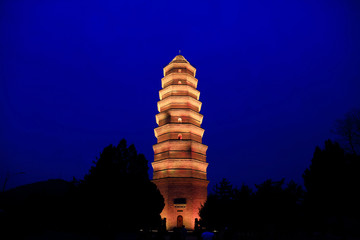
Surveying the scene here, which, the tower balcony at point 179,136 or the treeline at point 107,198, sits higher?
the tower balcony at point 179,136

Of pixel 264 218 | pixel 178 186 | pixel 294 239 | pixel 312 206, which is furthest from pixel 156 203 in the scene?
pixel 312 206

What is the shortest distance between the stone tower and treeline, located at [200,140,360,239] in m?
5.37

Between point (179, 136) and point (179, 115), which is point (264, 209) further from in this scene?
point (179, 115)

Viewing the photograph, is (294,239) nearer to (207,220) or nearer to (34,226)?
(207,220)

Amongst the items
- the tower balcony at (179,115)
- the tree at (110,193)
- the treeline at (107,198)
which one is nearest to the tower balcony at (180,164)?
A: the tower balcony at (179,115)

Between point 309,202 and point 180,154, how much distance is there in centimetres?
1631

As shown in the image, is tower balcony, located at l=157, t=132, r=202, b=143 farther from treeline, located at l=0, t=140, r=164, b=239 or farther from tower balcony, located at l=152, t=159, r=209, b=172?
treeline, located at l=0, t=140, r=164, b=239

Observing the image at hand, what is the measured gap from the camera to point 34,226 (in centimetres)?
2350

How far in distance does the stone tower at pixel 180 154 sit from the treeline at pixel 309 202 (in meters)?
5.37

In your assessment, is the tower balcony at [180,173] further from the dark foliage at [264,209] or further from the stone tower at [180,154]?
the dark foliage at [264,209]

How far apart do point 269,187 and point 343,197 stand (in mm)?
6580

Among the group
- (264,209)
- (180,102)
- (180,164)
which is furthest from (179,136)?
(264,209)

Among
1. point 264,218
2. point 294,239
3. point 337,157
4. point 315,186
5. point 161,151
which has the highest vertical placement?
point 161,151

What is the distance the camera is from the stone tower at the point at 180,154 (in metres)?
32.8
